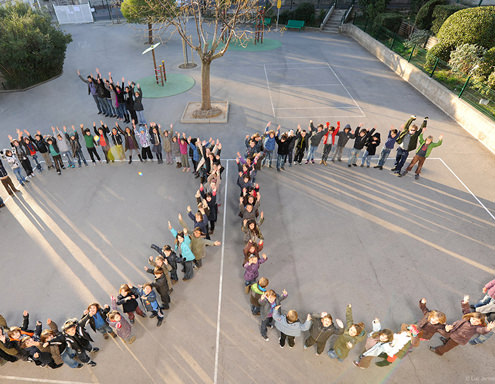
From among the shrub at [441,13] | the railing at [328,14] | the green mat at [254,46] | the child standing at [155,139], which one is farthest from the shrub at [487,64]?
the railing at [328,14]

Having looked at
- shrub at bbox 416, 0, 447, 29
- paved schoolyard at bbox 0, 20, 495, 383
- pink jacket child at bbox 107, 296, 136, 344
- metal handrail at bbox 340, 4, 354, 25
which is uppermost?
shrub at bbox 416, 0, 447, 29

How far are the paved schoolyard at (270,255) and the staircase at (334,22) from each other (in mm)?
20734

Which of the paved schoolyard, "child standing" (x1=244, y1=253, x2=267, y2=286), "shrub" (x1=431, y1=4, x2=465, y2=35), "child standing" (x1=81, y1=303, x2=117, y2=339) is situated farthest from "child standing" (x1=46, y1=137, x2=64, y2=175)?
"shrub" (x1=431, y1=4, x2=465, y2=35)

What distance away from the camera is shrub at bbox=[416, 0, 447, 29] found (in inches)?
797

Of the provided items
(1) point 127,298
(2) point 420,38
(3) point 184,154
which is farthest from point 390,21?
(1) point 127,298

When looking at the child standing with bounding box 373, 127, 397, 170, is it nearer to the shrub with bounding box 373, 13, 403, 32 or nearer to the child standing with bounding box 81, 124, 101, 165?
the child standing with bounding box 81, 124, 101, 165

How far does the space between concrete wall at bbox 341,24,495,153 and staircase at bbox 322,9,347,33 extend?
→ 7.87 m

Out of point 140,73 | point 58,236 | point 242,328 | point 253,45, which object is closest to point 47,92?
point 140,73

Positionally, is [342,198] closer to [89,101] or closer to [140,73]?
[89,101]

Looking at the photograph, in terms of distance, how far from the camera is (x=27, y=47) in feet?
53.4

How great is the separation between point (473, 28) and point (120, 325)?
19883mm

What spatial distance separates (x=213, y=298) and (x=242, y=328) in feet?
3.18

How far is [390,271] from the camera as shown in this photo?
7184mm

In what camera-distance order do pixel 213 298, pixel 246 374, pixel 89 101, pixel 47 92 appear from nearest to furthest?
1. pixel 246 374
2. pixel 213 298
3. pixel 89 101
4. pixel 47 92
